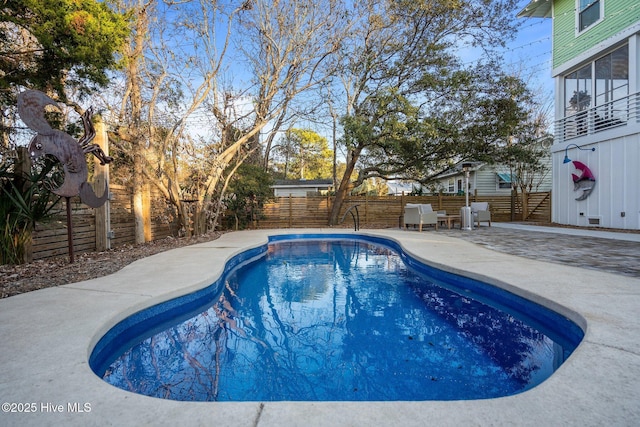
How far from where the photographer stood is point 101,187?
21.3ft

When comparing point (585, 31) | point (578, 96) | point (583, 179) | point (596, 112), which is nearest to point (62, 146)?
point (583, 179)

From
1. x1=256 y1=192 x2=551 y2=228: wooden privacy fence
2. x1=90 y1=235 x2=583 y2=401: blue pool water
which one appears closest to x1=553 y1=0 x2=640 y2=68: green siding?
x1=256 y1=192 x2=551 y2=228: wooden privacy fence

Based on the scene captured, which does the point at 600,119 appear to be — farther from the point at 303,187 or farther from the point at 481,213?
the point at 303,187

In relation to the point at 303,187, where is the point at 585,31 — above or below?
above

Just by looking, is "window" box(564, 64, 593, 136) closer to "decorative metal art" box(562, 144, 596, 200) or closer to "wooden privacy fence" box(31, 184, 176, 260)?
"decorative metal art" box(562, 144, 596, 200)

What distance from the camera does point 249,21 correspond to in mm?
10203

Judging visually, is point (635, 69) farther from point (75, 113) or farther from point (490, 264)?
point (75, 113)

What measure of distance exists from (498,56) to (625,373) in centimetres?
1388

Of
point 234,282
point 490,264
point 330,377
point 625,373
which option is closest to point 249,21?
point 234,282

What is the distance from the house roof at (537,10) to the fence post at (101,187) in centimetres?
1512

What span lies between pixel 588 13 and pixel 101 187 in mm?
15068

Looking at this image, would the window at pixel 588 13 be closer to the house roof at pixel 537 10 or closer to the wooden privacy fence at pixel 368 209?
the house roof at pixel 537 10

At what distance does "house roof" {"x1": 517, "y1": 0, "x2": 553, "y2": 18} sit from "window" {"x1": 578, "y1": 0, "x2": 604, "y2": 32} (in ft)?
5.18

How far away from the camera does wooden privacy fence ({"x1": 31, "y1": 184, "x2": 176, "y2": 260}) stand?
5.56m
